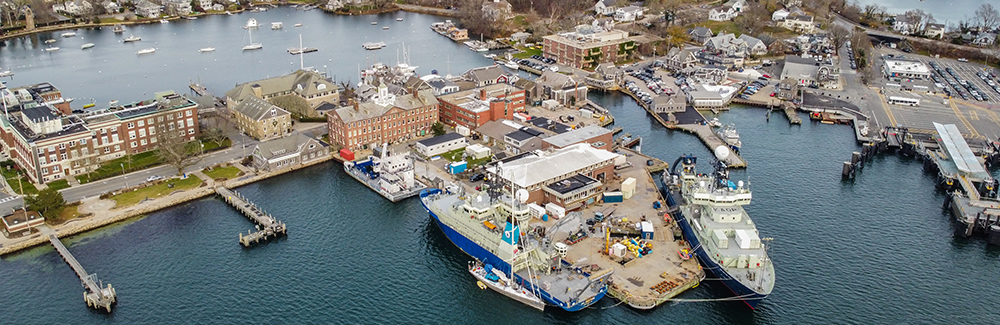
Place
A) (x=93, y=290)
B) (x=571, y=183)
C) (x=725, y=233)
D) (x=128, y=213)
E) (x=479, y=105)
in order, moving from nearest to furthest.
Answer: (x=93, y=290) → (x=725, y=233) → (x=128, y=213) → (x=571, y=183) → (x=479, y=105)

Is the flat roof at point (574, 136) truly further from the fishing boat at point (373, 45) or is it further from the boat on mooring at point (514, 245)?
the fishing boat at point (373, 45)

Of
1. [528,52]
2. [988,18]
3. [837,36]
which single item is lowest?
[528,52]

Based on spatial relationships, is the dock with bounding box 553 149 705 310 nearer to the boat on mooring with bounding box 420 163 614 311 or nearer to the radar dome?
the boat on mooring with bounding box 420 163 614 311

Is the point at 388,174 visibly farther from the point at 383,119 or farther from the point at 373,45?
the point at 373,45

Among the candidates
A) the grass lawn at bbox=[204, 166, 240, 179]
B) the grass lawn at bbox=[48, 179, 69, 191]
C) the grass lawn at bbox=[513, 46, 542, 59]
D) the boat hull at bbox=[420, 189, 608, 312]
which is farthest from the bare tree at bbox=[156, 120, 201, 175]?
the grass lawn at bbox=[513, 46, 542, 59]

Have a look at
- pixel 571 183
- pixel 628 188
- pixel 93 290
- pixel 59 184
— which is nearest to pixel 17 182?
pixel 59 184

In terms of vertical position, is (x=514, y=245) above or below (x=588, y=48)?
below
